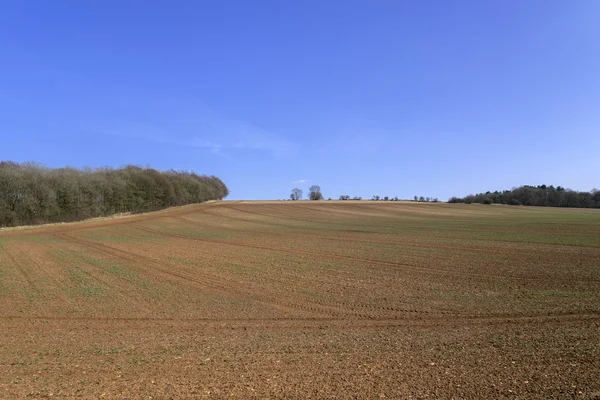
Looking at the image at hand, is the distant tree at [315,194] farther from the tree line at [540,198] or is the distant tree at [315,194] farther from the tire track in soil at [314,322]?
the tire track in soil at [314,322]

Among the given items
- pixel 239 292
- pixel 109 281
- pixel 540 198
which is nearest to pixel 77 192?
pixel 109 281

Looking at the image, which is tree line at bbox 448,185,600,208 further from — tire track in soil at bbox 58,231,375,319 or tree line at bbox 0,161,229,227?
tire track in soil at bbox 58,231,375,319

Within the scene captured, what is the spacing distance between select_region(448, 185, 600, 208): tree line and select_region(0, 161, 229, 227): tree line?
84.7 meters

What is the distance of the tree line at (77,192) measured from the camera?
143ft

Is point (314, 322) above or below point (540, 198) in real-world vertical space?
below

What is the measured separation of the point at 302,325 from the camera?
10.0 meters

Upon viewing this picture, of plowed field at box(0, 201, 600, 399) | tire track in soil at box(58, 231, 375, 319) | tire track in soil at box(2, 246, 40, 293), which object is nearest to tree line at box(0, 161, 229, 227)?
tire track in soil at box(2, 246, 40, 293)

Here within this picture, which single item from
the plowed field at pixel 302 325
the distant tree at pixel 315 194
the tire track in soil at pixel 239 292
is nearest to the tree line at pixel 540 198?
the distant tree at pixel 315 194

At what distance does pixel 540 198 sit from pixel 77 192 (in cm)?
11561

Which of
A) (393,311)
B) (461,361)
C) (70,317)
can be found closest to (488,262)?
(393,311)

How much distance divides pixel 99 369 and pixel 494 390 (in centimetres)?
641

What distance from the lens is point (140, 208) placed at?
64.1 metres

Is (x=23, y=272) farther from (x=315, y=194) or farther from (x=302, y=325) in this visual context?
(x=315, y=194)

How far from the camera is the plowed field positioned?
602cm
